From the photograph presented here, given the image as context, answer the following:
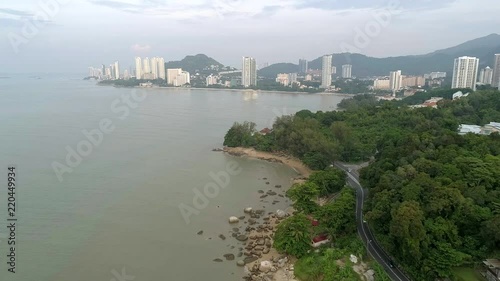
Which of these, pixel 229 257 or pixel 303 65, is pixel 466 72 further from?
pixel 303 65

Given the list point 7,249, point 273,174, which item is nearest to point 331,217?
point 273,174

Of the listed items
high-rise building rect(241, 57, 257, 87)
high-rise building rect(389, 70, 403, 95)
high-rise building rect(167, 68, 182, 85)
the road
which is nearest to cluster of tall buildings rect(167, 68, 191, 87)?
high-rise building rect(167, 68, 182, 85)

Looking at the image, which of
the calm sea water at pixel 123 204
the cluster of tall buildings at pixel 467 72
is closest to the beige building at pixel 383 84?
the cluster of tall buildings at pixel 467 72

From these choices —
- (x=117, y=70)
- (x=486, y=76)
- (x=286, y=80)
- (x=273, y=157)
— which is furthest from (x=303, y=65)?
(x=273, y=157)

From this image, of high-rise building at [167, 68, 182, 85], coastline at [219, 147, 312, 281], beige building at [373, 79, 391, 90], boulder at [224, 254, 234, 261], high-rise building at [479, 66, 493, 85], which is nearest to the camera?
coastline at [219, 147, 312, 281]

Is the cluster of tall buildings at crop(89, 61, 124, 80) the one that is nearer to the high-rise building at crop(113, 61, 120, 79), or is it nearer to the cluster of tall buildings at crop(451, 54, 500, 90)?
the high-rise building at crop(113, 61, 120, 79)
